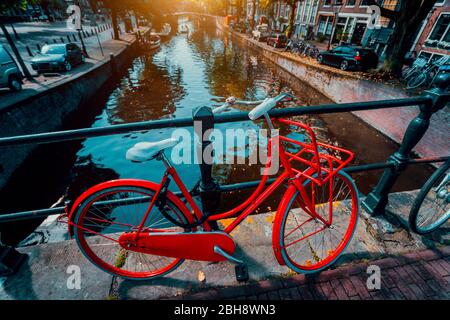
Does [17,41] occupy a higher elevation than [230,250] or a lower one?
lower

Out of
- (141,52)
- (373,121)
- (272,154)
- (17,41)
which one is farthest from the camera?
(141,52)

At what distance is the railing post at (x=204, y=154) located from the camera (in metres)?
1.65

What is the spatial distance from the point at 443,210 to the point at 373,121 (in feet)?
34.0

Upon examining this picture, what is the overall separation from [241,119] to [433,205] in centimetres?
285

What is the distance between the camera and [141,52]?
1145 inches

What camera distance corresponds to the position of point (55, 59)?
1284 centimetres

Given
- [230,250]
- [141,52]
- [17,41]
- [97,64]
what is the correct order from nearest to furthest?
[230,250]
[97,64]
[17,41]
[141,52]

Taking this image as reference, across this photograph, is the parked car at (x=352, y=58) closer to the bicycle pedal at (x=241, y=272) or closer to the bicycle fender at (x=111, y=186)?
the bicycle pedal at (x=241, y=272)

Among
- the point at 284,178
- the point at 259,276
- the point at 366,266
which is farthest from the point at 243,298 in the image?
the point at 366,266

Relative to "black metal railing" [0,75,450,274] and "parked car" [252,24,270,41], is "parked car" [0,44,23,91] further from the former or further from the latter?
"parked car" [252,24,270,41]

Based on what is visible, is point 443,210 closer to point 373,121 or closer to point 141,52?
point 373,121

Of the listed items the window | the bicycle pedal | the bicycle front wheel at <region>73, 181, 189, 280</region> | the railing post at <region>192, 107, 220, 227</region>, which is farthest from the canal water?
the window

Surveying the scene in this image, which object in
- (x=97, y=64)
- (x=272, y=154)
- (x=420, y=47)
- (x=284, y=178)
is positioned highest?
(x=272, y=154)

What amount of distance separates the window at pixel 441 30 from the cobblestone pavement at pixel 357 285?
21.8 metres
